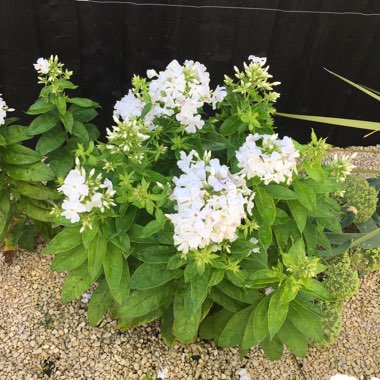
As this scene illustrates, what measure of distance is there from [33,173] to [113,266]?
0.49m

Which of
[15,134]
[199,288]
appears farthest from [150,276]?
[15,134]

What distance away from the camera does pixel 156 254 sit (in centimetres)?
175

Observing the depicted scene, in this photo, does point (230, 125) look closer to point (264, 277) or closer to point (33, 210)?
point (264, 277)

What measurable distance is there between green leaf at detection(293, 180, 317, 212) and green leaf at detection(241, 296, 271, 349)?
38cm

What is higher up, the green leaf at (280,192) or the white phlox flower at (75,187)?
the white phlox flower at (75,187)

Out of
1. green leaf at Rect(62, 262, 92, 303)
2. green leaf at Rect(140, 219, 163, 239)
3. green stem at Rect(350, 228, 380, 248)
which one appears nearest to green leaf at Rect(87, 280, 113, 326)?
green leaf at Rect(62, 262, 92, 303)

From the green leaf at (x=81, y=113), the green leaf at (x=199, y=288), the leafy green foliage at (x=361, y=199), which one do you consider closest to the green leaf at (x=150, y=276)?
the green leaf at (x=199, y=288)

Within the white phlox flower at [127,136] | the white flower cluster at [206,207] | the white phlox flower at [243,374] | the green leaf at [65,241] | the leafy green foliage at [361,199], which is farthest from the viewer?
the leafy green foliage at [361,199]

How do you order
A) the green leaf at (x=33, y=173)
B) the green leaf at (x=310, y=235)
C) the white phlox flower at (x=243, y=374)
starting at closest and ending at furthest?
the green leaf at (x=310, y=235) → the green leaf at (x=33, y=173) → the white phlox flower at (x=243, y=374)

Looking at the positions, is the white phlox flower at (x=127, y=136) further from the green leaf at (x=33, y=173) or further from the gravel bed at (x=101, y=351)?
the gravel bed at (x=101, y=351)

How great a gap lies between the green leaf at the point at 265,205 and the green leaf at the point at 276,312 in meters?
0.26

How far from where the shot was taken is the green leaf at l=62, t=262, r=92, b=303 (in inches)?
74.4

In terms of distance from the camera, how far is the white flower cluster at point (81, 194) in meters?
1.48

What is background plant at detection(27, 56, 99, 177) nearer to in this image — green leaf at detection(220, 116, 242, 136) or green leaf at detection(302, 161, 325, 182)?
green leaf at detection(220, 116, 242, 136)
